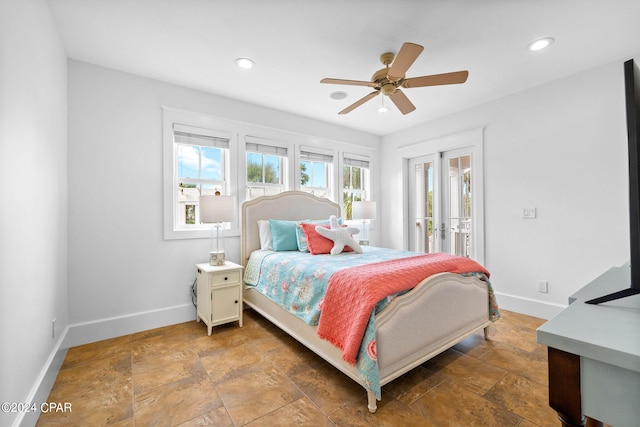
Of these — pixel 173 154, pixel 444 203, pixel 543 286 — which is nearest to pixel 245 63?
pixel 173 154

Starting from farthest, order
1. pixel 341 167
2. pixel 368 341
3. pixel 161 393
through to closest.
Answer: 1. pixel 341 167
2. pixel 161 393
3. pixel 368 341

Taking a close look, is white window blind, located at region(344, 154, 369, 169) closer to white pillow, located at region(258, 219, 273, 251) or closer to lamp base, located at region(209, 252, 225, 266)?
white pillow, located at region(258, 219, 273, 251)

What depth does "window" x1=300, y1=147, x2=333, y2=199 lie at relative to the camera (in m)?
4.28

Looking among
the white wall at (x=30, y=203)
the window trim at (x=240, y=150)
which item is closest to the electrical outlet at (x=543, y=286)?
the window trim at (x=240, y=150)

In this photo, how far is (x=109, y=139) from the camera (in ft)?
9.14

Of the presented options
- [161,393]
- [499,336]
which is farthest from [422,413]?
[161,393]

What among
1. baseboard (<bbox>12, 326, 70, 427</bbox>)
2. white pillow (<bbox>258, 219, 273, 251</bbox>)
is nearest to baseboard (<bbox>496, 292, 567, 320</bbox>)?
white pillow (<bbox>258, 219, 273, 251</bbox>)

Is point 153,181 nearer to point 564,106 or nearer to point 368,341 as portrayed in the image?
point 368,341

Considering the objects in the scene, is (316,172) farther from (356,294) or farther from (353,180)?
(356,294)

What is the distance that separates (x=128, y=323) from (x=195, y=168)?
1.77 metres

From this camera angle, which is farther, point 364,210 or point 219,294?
point 364,210

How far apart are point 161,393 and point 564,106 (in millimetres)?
4516

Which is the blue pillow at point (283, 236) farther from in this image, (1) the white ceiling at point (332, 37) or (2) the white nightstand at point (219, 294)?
(1) the white ceiling at point (332, 37)

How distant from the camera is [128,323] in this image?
2.83 m
